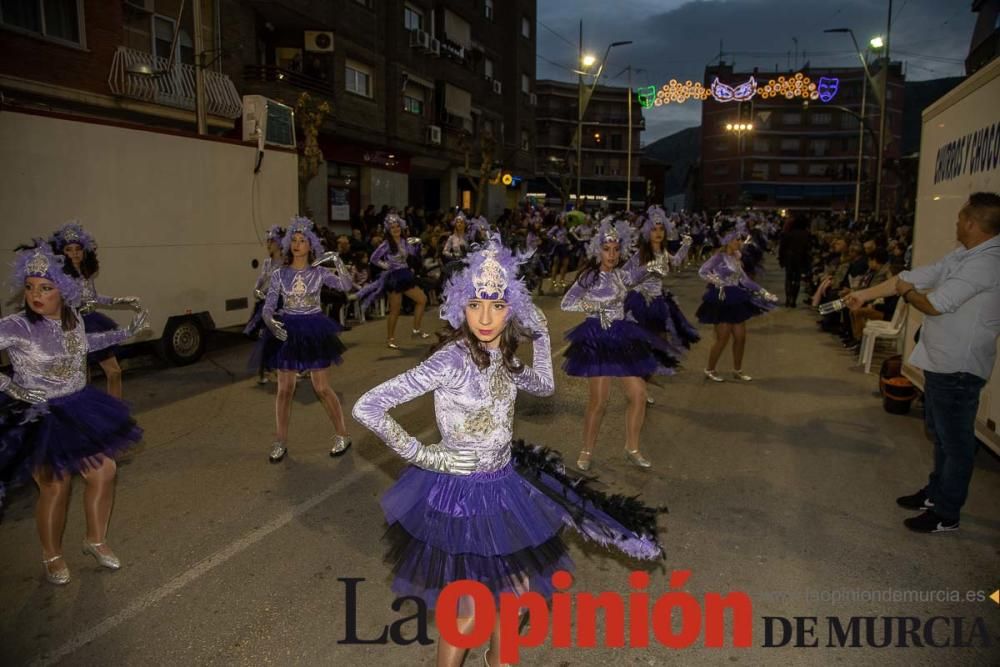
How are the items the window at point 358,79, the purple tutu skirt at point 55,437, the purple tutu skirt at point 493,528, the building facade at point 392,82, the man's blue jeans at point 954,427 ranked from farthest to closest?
1. the window at point 358,79
2. the building facade at point 392,82
3. the man's blue jeans at point 954,427
4. the purple tutu skirt at point 55,437
5. the purple tutu skirt at point 493,528

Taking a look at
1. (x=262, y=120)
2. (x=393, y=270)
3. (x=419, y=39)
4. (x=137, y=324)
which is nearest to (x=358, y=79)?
(x=419, y=39)

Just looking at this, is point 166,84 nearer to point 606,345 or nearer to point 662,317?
point 662,317

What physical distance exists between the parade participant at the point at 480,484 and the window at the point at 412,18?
93.9 ft

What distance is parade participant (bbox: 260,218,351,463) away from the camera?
6.49 metres

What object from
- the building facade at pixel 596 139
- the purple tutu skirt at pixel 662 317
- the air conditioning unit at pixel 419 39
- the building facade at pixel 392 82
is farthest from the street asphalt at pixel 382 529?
the building facade at pixel 596 139

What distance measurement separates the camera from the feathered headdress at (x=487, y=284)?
10.8 ft

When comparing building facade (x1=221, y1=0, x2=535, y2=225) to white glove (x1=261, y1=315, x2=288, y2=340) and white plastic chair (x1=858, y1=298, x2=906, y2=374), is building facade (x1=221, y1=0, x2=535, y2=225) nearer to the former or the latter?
white glove (x1=261, y1=315, x2=288, y2=340)

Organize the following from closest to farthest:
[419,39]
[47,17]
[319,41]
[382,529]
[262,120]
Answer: [382,529] → [262,120] → [47,17] → [319,41] → [419,39]


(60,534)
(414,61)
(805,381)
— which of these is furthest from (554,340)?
(414,61)

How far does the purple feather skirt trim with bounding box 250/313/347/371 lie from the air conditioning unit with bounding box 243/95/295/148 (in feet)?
19.6

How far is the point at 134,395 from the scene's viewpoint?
9000 mm

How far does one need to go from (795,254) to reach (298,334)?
46.2 feet

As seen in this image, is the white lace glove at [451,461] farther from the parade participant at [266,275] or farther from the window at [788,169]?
the window at [788,169]

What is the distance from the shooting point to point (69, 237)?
25.9ft
